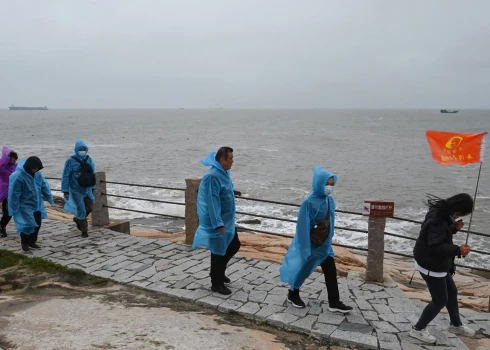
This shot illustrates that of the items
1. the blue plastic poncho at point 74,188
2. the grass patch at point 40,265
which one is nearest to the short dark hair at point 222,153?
the grass patch at point 40,265

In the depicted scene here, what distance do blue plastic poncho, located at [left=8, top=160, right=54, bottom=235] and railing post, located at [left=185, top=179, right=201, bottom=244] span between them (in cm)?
252

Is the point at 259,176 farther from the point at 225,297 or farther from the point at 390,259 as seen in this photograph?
the point at 225,297

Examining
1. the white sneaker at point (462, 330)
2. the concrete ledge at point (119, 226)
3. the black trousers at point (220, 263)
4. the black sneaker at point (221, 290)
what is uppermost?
the black trousers at point (220, 263)

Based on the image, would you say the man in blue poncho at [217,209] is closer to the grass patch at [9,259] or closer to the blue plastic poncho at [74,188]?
the grass patch at [9,259]

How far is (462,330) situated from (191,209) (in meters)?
4.41

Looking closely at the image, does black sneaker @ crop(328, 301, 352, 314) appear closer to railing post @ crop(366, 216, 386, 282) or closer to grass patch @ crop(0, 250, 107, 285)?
railing post @ crop(366, 216, 386, 282)

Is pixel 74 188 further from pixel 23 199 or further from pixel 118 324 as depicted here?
pixel 118 324

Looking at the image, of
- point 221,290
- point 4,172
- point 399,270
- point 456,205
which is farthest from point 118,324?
point 399,270

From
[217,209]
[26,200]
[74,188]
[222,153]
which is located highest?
[222,153]

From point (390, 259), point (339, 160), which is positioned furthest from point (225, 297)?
point (339, 160)

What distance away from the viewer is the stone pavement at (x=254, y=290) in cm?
443

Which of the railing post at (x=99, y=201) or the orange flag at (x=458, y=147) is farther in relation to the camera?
the railing post at (x=99, y=201)

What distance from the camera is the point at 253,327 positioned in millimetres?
4539

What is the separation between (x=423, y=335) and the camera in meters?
4.24
